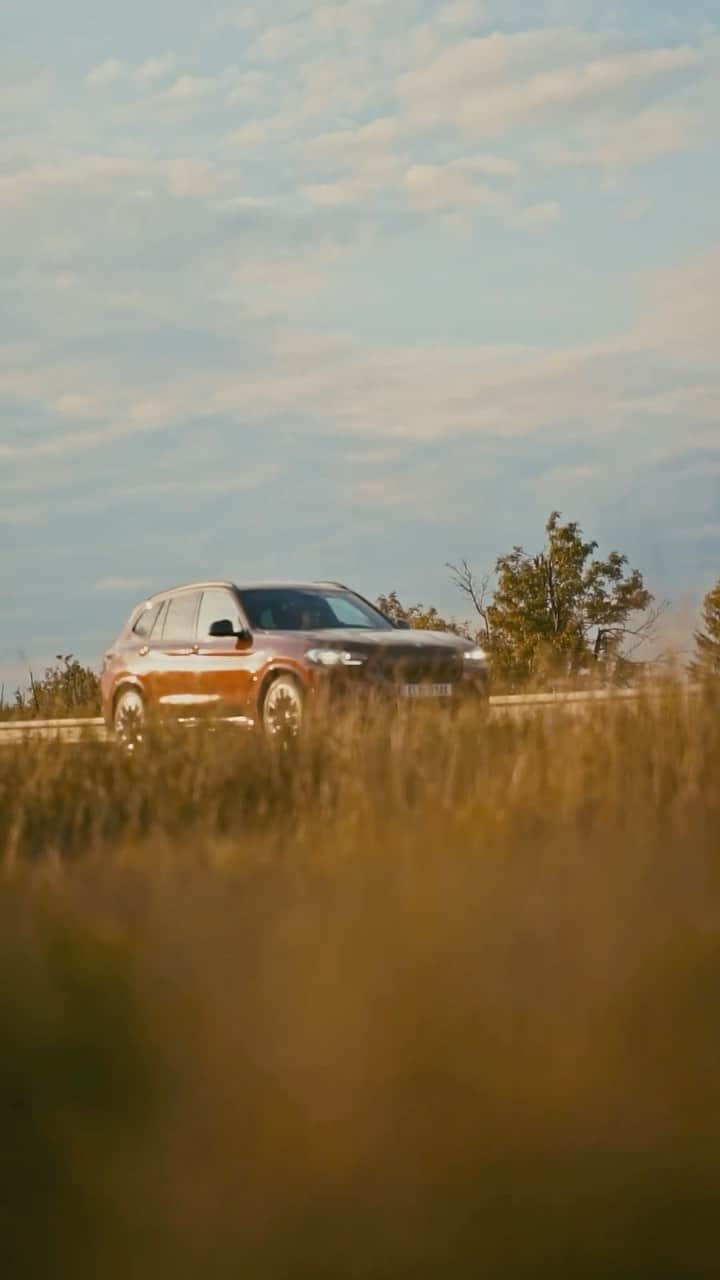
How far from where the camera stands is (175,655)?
52.6 ft

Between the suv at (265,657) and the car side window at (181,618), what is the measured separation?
1cm

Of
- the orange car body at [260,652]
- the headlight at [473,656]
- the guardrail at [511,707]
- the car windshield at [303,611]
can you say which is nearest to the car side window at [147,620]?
the orange car body at [260,652]

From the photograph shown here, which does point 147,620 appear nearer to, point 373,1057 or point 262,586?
point 262,586

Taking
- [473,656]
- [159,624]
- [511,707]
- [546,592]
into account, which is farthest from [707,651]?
[546,592]

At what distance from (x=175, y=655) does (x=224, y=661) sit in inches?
37.2

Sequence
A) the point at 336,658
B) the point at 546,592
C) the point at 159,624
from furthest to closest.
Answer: the point at 546,592 → the point at 159,624 → the point at 336,658

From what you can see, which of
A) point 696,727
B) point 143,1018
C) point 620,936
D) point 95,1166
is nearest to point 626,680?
point 696,727

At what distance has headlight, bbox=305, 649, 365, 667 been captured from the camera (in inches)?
557

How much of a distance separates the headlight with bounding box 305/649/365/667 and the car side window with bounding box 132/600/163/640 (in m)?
2.93

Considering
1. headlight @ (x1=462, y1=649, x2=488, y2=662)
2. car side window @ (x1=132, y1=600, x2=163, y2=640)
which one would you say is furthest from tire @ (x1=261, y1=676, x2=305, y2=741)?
car side window @ (x1=132, y1=600, x2=163, y2=640)

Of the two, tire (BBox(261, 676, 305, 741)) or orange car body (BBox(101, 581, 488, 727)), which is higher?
orange car body (BBox(101, 581, 488, 727))

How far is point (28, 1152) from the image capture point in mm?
4594

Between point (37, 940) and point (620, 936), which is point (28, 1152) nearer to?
point (37, 940)

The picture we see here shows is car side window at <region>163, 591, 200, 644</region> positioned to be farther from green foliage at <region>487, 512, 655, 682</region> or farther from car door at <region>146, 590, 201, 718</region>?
green foliage at <region>487, 512, 655, 682</region>
